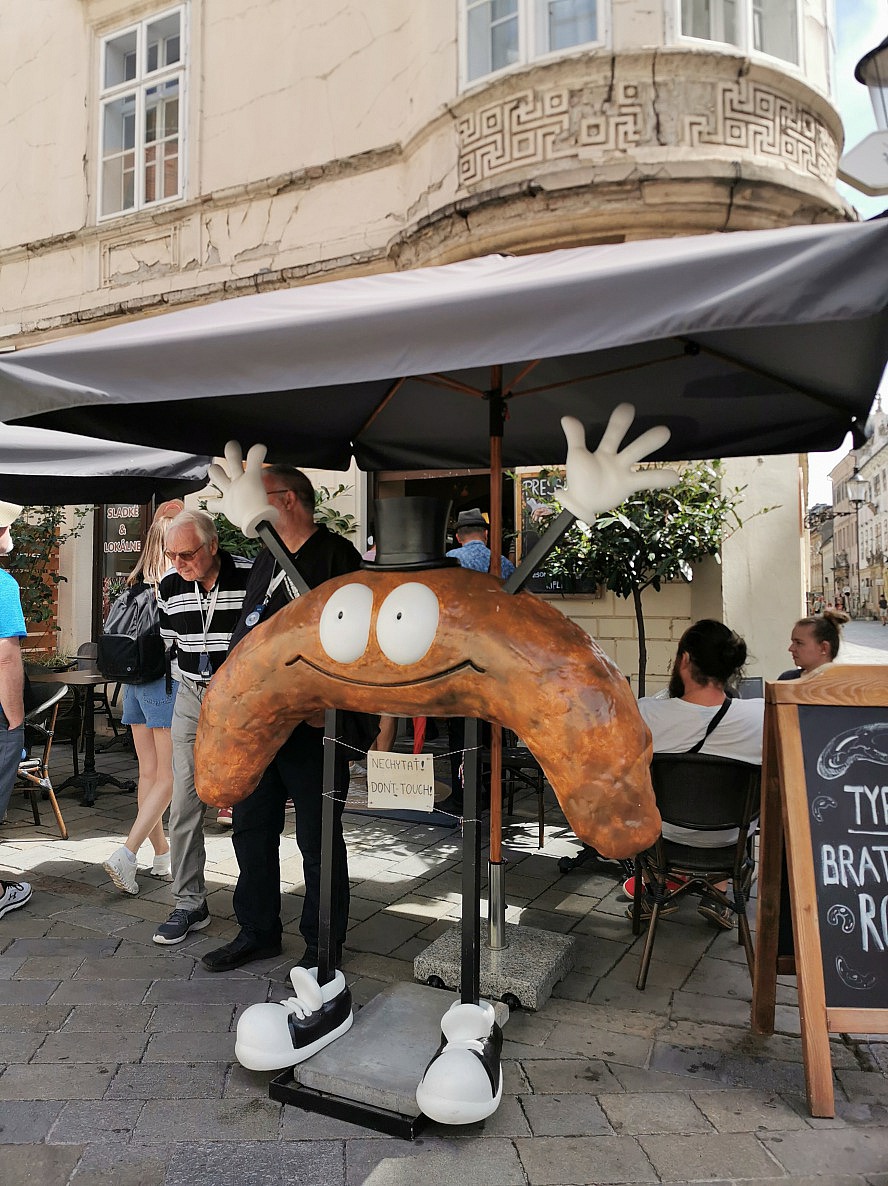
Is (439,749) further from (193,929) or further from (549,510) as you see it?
(193,929)

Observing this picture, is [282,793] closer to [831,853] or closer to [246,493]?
[246,493]

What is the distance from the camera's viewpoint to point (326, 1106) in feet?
8.06

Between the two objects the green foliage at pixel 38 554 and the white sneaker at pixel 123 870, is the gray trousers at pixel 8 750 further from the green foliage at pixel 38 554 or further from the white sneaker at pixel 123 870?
the green foliage at pixel 38 554

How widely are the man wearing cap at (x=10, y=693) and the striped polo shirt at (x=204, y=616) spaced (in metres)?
0.68

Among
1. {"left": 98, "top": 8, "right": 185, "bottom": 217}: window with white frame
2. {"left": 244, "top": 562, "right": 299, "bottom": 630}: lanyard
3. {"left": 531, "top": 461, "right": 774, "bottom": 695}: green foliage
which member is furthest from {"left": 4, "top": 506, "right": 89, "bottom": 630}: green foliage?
{"left": 244, "top": 562, "right": 299, "bottom": 630}: lanyard

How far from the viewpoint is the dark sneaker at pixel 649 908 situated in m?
3.39

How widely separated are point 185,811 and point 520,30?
21.3 ft

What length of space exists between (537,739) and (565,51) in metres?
6.32

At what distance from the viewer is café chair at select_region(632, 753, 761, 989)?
326 cm

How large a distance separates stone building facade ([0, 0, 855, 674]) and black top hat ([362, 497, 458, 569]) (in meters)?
4.67

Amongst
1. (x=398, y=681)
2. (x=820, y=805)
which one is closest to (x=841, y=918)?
(x=820, y=805)

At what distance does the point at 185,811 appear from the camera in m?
3.72

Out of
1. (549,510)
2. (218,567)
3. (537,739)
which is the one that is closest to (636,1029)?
(537,739)

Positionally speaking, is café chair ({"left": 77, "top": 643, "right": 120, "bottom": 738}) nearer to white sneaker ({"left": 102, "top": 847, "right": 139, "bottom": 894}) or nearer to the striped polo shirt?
white sneaker ({"left": 102, "top": 847, "right": 139, "bottom": 894})
